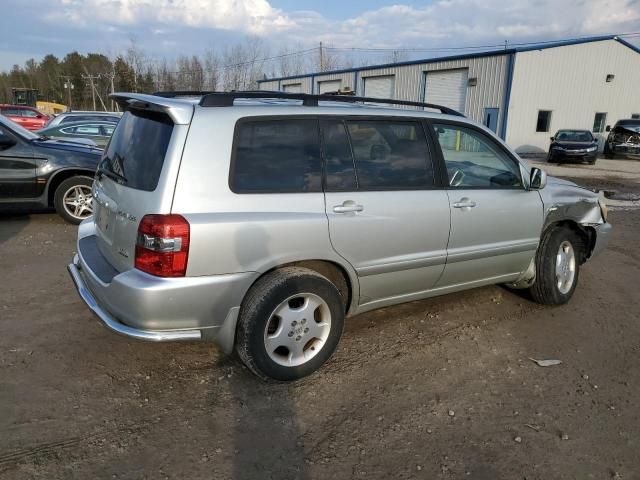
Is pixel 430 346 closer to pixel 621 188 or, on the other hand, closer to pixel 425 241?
pixel 425 241

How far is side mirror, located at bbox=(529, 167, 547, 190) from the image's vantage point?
419cm

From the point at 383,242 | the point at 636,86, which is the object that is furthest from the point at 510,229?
the point at 636,86

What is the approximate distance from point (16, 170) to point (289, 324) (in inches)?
225

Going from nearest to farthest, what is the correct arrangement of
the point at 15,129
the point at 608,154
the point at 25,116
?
1. the point at 15,129
2. the point at 25,116
3. the point at 608,154

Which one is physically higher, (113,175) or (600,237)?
(113,175)

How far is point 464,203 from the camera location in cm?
386

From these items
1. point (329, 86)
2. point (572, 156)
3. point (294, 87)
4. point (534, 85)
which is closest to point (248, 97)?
point (572, 156)

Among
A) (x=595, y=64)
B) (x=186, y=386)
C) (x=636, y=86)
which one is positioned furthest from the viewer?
(x=636, y=86)

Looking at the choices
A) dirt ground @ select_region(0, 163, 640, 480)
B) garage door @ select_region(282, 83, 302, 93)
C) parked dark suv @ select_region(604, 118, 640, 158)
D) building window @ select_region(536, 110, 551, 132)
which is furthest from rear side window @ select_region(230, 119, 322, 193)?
garage door @ select_region(282, 83, 302, 93)

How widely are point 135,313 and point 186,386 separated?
0.73 meters

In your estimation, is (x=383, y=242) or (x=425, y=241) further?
(x=425, y=241)

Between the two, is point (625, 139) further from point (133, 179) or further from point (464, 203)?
point (133, 179)

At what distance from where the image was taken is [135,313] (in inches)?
112

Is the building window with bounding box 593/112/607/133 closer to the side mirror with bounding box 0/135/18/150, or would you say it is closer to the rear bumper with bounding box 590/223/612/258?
the rear bumper with bounding box 590/223/612/258
